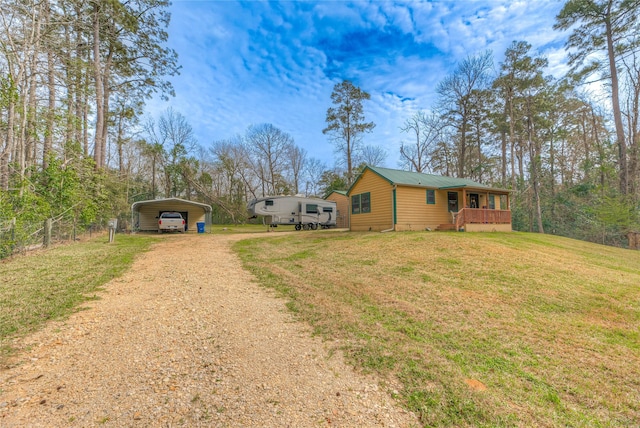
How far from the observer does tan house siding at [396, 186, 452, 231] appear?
543 inches

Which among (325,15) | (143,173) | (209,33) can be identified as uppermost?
(325,15)

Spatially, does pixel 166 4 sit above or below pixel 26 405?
above

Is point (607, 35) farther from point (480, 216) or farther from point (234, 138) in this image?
point (234, 138)

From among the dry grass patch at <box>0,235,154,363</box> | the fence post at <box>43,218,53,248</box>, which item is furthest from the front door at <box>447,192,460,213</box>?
the fence post at <box>43,218,53,248</box>

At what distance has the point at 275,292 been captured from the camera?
197 inches

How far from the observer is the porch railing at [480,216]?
535 inches

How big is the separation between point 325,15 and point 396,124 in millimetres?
15428

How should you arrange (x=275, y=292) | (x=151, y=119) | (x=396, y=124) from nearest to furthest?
(x=275, y=292) < (x=396, y=124) < (x=151, y=119)

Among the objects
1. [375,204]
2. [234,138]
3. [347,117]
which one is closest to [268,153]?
[234,138]

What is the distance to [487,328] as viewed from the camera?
362 cm

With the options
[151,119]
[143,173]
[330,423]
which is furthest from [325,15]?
[143,173]

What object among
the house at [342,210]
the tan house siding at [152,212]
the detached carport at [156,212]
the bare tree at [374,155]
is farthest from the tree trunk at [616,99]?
the tan house siding at [152,212]

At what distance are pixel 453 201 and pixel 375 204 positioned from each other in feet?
15.7

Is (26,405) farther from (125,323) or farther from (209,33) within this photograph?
(209,33)
